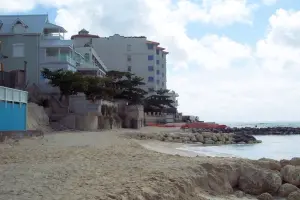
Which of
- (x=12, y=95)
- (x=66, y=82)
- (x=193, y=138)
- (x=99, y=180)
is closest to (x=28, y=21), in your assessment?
(x=66, y=82)

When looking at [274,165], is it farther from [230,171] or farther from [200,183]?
[200,183]

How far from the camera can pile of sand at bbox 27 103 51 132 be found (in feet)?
109

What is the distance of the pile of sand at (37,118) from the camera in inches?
1305

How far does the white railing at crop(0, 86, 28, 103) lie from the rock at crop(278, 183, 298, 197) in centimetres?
1458

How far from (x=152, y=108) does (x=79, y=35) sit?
20.3 m

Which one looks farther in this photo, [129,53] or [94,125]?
[129,53]

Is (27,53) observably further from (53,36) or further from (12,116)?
(12,116)

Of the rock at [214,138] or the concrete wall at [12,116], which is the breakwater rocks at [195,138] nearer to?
the rock at [214,138]

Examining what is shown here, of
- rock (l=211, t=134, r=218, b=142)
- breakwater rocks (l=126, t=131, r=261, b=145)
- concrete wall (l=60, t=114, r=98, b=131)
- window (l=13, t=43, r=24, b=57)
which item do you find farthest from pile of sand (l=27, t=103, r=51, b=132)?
rock (l=211, t=134, r=218, b=142)

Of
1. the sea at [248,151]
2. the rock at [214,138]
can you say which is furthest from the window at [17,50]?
the rock at [214,138]

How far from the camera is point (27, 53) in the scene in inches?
1772

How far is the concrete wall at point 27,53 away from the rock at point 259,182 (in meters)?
36.1

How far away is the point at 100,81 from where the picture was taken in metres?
44.5

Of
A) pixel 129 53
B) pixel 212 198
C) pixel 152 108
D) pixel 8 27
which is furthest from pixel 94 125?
pixel 129 53
